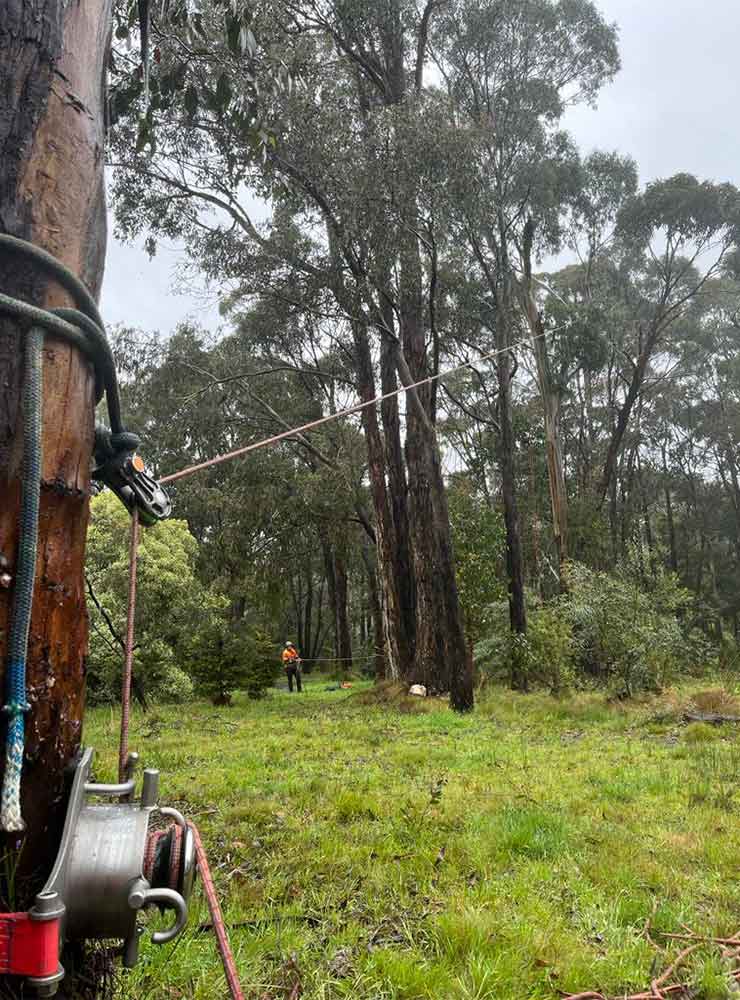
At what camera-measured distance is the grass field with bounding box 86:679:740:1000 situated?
216 cm

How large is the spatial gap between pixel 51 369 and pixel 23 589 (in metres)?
0.30

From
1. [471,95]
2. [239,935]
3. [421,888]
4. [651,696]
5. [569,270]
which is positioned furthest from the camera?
[569,270]

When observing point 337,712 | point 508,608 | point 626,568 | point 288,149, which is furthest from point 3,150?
point 508,608

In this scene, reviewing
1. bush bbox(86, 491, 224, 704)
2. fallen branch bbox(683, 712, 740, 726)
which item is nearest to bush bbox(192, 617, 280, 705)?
bush bbox(86, 491, 224, 704)

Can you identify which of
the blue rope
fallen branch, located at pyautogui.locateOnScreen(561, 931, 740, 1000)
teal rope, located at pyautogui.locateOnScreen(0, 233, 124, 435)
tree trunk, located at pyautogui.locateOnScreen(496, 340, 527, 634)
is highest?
tree trunk, located at pyautogui.locateOnScreen(496, 340, 527, 634)

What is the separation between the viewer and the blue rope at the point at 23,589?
84 centimetres

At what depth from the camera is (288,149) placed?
9227mm

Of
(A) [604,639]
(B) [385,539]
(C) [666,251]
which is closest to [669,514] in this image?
(C) [666,251]

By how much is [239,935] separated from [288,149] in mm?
8956

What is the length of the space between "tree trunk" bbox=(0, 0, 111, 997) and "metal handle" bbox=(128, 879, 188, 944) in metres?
0.12

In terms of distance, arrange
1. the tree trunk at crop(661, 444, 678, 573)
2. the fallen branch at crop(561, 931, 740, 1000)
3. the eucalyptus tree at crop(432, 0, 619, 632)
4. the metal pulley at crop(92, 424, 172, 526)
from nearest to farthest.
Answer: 1. the metal pulley at crop(92, 424, 172, 526)
2. the fallen branch at crop(561, 931, 740, 1000)
3. the eucalyptus tree at crop(432, 0, 619, 632)
4. the tree trunk at crop(661, 444, 678, 573)

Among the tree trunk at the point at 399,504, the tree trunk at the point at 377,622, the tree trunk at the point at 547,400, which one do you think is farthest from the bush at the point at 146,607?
the tree trunk at the point at 547,400

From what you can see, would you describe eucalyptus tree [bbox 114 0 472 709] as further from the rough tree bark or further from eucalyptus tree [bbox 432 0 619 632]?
the rough tree bark

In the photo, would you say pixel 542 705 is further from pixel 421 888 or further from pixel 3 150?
pixel 3 150
